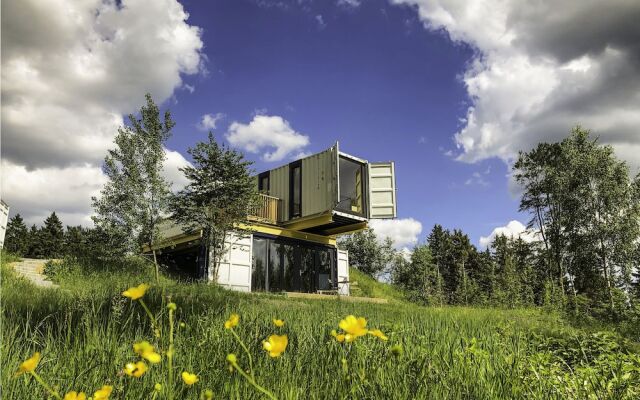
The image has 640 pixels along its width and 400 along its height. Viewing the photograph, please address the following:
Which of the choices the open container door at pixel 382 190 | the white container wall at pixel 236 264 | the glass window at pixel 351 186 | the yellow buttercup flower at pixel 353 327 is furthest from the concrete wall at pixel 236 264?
the yellow buttercup flower at pixel 353 327

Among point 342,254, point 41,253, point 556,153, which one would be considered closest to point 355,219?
point 342,254

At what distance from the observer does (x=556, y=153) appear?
93.6ft

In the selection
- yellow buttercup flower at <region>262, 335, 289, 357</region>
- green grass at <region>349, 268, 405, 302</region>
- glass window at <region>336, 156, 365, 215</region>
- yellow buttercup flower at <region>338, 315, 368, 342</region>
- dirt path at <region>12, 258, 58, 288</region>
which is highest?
glass window at <region>336, 156, 365, 215</region>

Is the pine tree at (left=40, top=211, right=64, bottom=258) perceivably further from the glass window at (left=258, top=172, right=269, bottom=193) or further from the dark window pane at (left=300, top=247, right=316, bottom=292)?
the dark window pane at (left=300, top=247, right=316, bottom=292)

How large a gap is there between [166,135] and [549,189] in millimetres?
24062

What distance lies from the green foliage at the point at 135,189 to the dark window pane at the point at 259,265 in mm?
4357

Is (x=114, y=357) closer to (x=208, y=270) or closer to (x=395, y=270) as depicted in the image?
(x=208, y=270)

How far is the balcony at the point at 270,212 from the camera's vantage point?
17.1m

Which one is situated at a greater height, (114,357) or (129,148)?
(129,148)

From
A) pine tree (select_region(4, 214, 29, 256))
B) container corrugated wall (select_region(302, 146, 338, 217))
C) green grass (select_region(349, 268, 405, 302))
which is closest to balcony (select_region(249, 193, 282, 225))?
container corrugated wall (select_region(302, 146, 338, 217))

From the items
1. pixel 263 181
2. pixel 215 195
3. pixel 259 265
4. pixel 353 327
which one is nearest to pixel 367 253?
pixel 263 181

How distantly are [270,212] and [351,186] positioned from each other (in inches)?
141

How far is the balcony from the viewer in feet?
56.0

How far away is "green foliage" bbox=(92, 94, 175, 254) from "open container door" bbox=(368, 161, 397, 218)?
8.30 m
